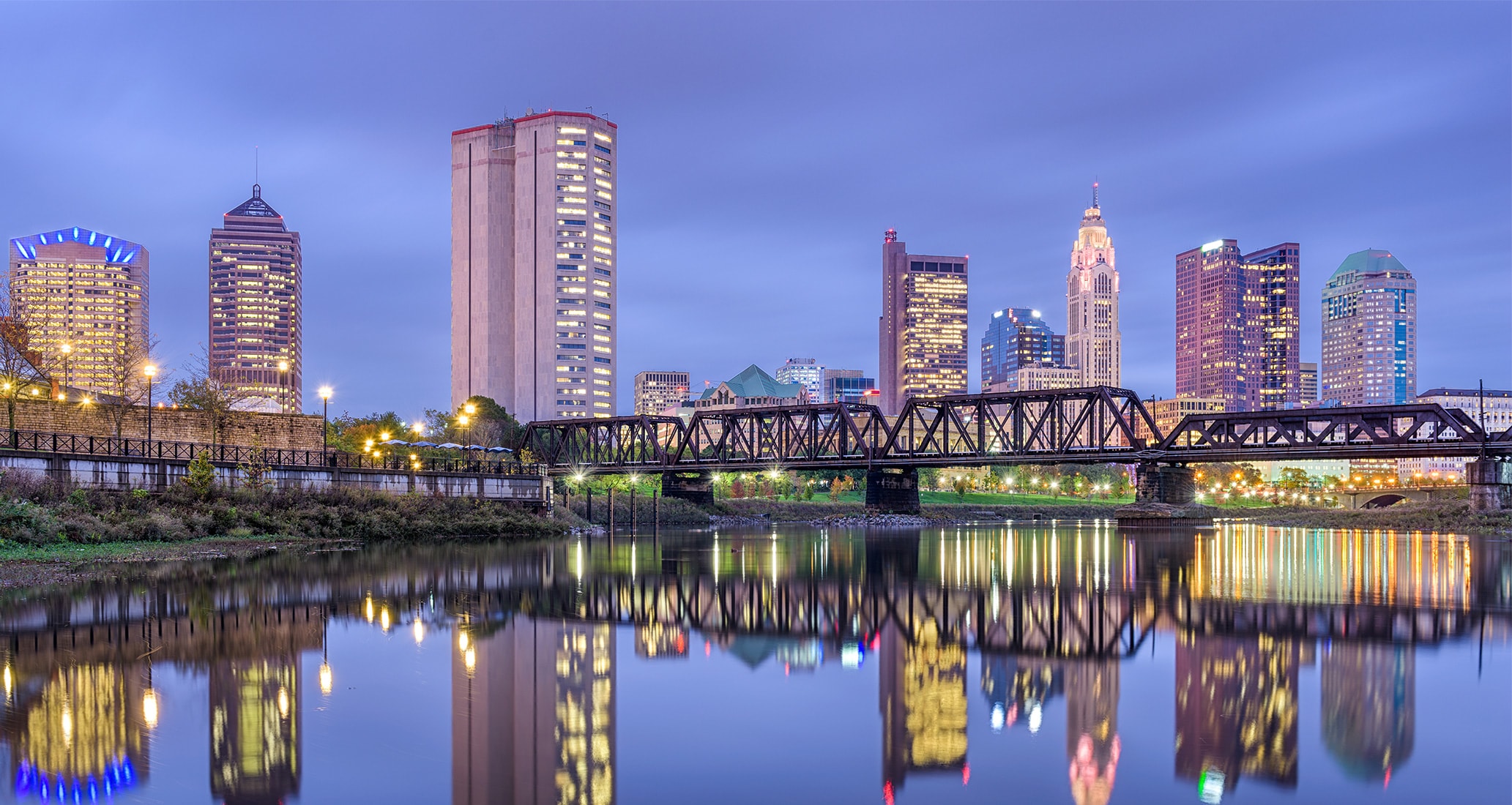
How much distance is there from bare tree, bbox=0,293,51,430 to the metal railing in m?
2.47

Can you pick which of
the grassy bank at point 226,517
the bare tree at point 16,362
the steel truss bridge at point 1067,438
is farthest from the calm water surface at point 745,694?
the steel truss bridge at point 1067,438

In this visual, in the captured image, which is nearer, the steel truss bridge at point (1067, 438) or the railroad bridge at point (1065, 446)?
the railroad bridge at point (1065, 446)

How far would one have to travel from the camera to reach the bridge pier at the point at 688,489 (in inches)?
4493

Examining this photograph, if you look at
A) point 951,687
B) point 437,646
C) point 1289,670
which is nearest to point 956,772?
point 951,687

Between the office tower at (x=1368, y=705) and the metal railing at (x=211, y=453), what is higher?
the metal railing at (x=211, y=453)

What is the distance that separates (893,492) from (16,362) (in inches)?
3133

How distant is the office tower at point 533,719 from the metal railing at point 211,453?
40637 mm

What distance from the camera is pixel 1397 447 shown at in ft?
301

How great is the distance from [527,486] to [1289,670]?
67.1 m

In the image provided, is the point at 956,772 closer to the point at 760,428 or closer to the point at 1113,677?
the point at 1113,677

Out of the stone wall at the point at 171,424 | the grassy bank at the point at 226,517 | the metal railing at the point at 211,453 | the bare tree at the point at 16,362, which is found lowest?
the grassy bank at the point at 226,517

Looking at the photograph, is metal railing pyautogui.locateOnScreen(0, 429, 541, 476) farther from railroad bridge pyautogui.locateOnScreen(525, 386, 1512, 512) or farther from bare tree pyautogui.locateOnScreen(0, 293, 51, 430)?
railroad bridge pyautogui.locateOnScreen(525, 386, 1512, 512)

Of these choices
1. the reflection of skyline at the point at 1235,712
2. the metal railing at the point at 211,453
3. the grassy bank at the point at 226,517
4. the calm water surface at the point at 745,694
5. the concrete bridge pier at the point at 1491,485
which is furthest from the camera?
the concrete bridge pier at the point at 1491,485

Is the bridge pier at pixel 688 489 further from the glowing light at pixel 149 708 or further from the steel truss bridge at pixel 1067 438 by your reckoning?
the glowing light at pixel 149 708
